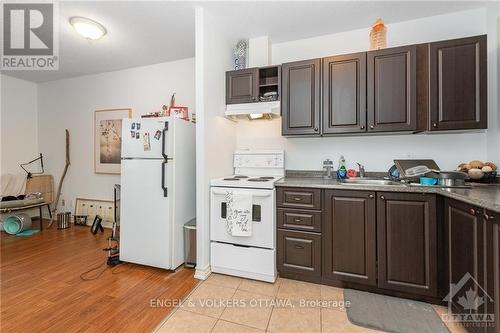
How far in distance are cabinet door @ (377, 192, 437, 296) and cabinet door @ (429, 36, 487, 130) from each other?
0.81 m

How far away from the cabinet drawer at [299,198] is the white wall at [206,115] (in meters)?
0.75

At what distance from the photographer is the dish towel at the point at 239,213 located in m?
2.10

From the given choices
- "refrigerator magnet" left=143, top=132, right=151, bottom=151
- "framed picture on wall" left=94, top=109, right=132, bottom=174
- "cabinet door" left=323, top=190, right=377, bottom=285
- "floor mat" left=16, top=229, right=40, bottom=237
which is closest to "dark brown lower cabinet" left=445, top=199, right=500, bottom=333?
"cabinet door" left=323, top=190, right=377, bottom=285

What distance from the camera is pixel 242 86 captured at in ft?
8.36

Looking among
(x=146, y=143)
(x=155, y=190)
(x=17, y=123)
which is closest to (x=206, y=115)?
(x=146, y=143)

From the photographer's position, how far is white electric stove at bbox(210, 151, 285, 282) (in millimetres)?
2080

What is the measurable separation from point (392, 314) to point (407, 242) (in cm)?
55

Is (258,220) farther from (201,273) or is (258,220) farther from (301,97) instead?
(301,97)

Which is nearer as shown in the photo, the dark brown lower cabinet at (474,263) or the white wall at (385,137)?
the dark brown lower cabinet at (474,263)

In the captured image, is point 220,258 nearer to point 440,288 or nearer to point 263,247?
point 263,247

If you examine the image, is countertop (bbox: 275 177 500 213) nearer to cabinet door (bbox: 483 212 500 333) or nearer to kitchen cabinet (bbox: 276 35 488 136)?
cabinet door (bbox: 483 212 500 333)

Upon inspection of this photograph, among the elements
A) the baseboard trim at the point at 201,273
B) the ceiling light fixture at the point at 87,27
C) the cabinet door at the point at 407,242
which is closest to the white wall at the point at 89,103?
the ceiling light fixture at the point at 87,27

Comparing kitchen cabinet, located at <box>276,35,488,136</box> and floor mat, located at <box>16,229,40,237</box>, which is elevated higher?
kitchen cabinet, located at <box>276,35,488,136</box>

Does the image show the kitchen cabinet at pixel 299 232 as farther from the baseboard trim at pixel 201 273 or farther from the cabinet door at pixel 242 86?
the cabinet door at pixel 242 86
